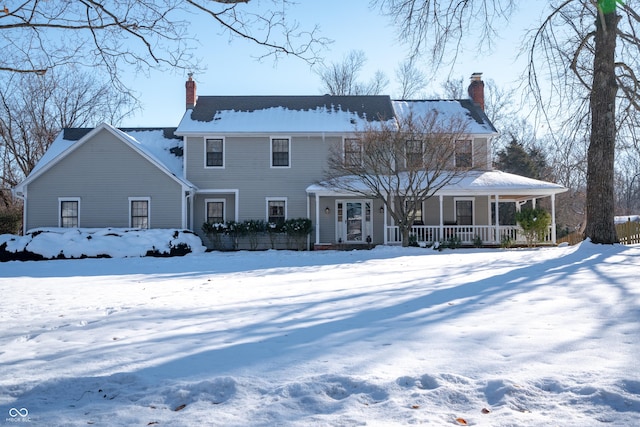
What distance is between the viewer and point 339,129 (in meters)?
23.0

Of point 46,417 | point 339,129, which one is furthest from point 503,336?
point 339,129

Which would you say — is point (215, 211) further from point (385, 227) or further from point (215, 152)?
→ point (385, 227)

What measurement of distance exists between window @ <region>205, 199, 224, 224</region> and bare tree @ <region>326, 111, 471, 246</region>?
18.6 ft

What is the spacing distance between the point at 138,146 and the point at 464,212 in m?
14.8

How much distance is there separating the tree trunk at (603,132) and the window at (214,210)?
1523 cm

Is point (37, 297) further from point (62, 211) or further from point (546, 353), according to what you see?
point (62, 211)

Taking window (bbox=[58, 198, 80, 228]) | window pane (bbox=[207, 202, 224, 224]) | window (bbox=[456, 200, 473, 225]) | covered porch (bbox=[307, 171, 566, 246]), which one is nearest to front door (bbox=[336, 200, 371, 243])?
covered porch (bbox=[307, 171, 566, 246])

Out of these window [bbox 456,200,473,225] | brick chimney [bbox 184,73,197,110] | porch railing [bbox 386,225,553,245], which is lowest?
porch railing [bbox 386,225,553,245]

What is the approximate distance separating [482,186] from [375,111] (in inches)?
259

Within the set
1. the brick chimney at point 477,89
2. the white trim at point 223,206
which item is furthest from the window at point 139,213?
the brick chimney at point 477,89

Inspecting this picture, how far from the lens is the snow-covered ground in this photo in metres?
3.27

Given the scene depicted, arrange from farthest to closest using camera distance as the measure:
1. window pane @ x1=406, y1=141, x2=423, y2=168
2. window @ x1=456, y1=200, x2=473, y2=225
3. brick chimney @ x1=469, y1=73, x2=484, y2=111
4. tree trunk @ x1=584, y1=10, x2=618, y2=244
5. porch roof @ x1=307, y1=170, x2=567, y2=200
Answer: brick chimney @ x1=469, y1=73, x2=484, y2=111, window @ x1=456, y1=200, x2=473, y2=225, porch roof @ x1=307, y1=170, x2=567, y2=200, window pane @ x1=406, y1=141, x2=423, y2=168, tree trunk @ x1=584, y1=10, x2=618, y2=244

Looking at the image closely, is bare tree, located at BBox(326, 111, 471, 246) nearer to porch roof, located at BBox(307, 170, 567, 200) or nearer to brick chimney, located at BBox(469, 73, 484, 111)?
porch roof, located at BBox(307, 170, 567, 200)

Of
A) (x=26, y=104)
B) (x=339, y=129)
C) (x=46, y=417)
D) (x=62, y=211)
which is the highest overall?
(x=26, y=104)
